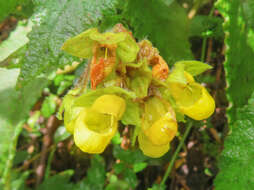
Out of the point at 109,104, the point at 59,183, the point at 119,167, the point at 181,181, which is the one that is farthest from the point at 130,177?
the point at 109,104

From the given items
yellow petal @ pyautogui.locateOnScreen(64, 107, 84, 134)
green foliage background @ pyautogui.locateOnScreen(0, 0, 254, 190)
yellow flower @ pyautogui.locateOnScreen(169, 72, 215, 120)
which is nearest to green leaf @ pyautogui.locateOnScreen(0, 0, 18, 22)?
green foliage background @ pyautogui.locateOnScreen(0, 0, 254, 190)

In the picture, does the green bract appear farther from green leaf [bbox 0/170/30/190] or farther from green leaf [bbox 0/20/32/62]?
green leaf [bbox 0/170/30/190]

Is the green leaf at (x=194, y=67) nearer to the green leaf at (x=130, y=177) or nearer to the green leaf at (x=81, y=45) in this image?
the green leaf at (x=81, y=45)

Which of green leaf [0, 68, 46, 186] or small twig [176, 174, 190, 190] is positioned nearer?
green leaf [0, 68, 46, 186]

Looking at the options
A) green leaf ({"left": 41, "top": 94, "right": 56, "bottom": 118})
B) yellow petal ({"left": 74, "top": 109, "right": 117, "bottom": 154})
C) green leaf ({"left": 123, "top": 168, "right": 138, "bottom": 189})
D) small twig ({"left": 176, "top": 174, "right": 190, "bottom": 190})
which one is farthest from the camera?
green leaf ({"left": 41, "top": 94, "right": 56, "bottom": 118})

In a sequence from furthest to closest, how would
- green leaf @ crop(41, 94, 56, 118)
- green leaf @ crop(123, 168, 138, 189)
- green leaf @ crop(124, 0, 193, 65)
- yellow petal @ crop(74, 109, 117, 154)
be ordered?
green leaf @ crop(41, 94, 56, 118)
green leaf @ crop(123, 168, 138, 189)
green leaf @ crop(124, 0, 193, 65)
yellow petal @ crop(74, 109, 117, 154)

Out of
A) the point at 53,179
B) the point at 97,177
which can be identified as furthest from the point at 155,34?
the point at 53,179

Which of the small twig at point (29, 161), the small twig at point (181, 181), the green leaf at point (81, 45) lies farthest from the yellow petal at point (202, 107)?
the small twig at point (29, 161)

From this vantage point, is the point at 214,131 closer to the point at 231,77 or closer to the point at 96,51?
the point at 231,77
